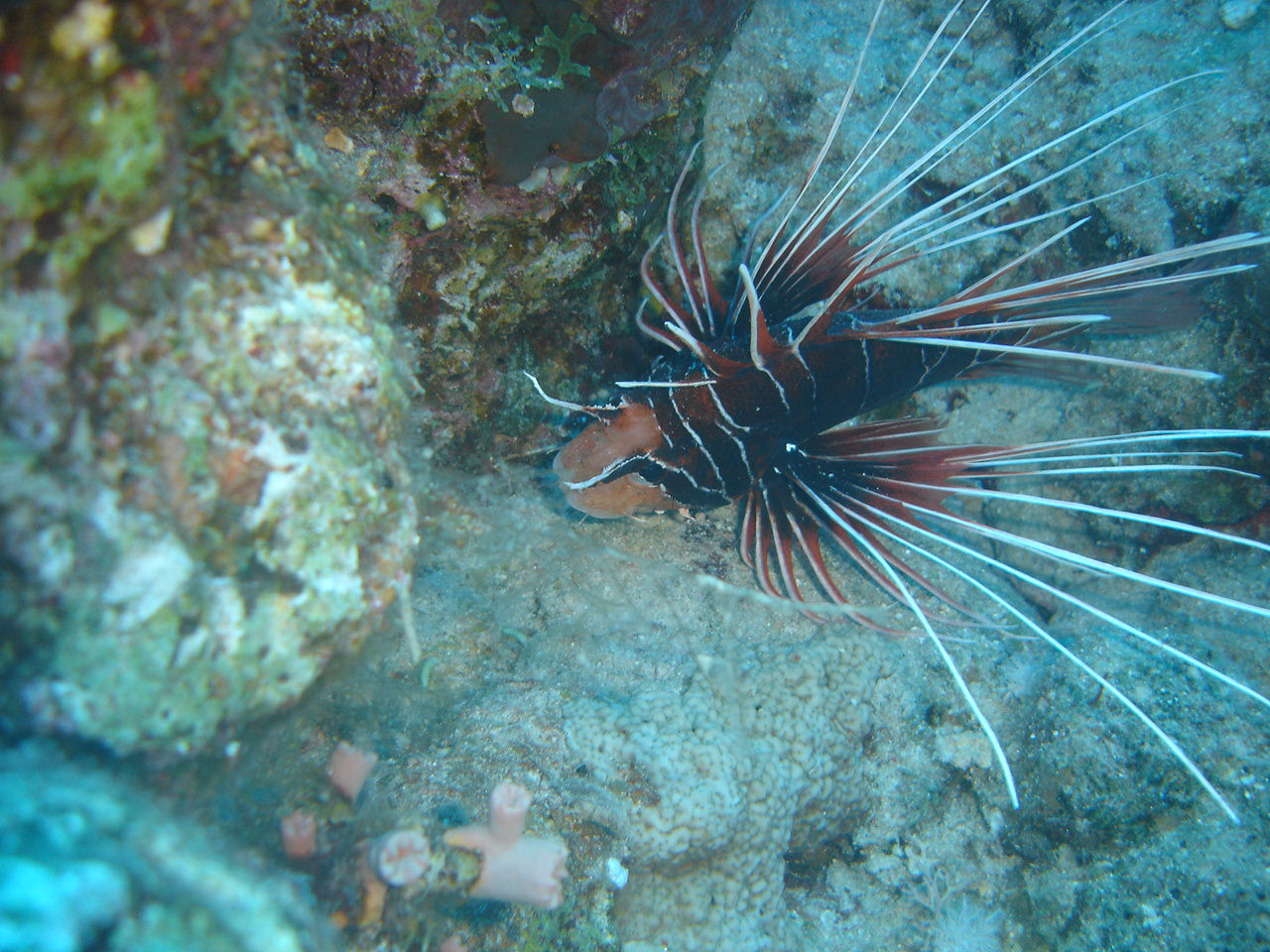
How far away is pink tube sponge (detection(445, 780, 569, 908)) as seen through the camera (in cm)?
212

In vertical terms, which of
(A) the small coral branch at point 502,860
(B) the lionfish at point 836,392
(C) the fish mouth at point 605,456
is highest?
(B) the lionfish at point 836,392

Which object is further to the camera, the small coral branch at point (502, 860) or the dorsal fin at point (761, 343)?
the dorsal fin at point (761, 343)

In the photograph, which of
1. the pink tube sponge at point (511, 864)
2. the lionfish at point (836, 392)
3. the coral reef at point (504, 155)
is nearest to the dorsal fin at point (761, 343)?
the lionfish at point (836, 392)

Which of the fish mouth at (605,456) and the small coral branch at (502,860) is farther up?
the fish mouth at (605,456)

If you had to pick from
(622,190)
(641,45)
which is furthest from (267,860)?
(641,45)

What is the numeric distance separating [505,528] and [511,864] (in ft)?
5.35

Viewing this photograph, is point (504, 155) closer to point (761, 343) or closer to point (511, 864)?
point (761, 343)

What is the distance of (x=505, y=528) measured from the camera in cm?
339

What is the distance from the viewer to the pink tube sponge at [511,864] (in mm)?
2115

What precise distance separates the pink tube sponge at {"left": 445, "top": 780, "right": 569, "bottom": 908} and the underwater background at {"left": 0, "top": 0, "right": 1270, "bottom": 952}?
7 centimetres

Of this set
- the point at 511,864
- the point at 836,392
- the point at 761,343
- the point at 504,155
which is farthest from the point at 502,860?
the point at 504,155

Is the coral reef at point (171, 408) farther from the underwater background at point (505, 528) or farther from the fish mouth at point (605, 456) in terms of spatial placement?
the fish mouth at point (605, 456)

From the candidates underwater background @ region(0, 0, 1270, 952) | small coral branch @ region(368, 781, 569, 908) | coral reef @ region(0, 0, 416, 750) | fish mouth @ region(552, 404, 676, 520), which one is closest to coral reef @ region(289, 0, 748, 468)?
underwater background @ region(0, 0, 1270, 952)

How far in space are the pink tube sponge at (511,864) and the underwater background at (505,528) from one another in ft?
0.23
